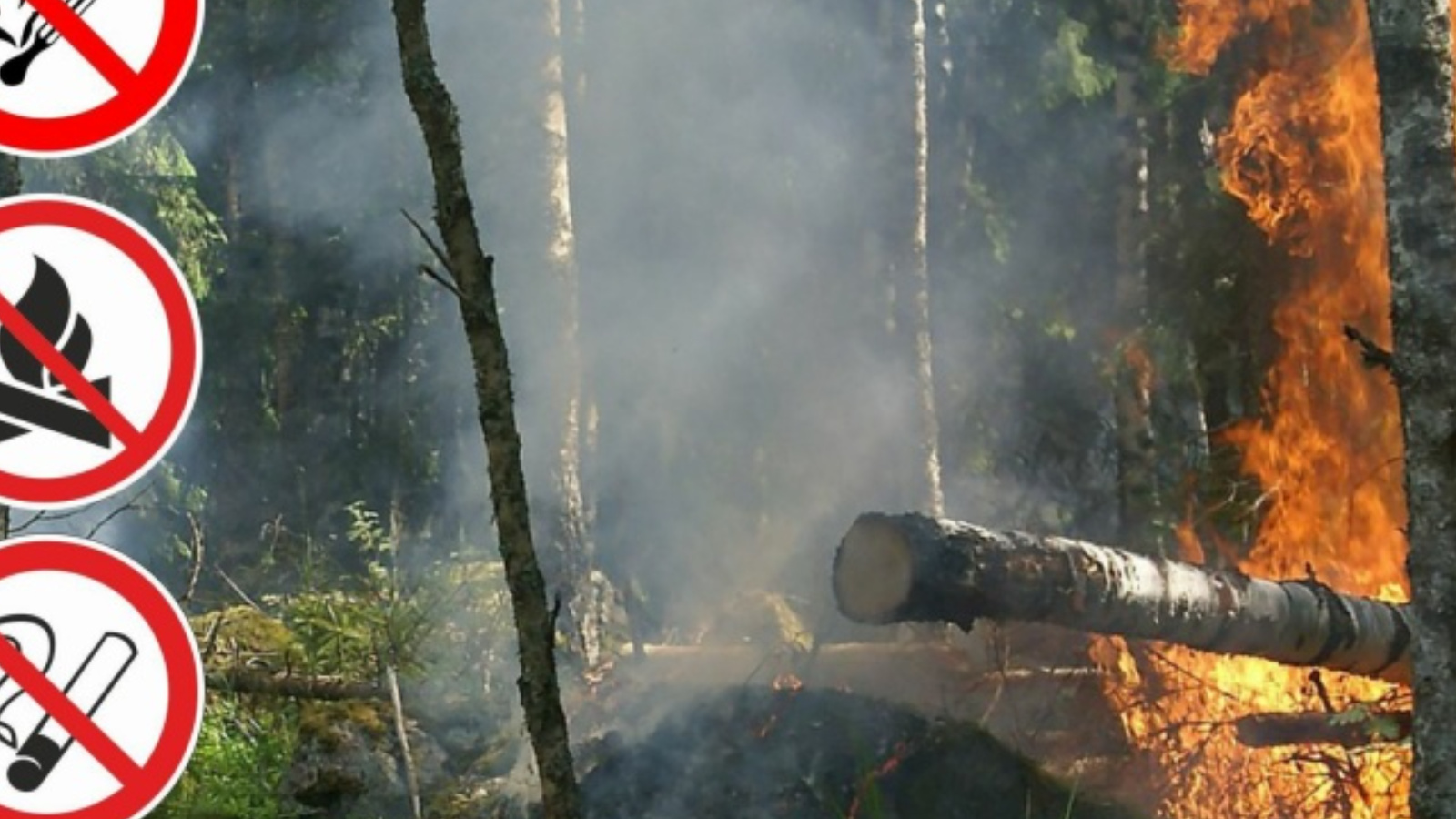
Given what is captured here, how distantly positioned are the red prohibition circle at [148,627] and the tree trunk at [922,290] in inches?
368

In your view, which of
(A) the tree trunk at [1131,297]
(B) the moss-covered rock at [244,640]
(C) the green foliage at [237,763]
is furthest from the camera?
(A) the tree trunk at [1131,297]

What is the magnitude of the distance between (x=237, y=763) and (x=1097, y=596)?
5.83m

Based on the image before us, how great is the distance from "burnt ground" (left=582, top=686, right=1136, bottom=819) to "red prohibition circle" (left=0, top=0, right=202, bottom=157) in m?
4.85

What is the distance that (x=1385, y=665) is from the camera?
826 cm

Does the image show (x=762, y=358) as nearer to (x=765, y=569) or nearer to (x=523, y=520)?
(x=765, y=569)

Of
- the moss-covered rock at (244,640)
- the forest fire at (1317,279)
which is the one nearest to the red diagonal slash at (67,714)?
the moss-covered rock at (244,640)

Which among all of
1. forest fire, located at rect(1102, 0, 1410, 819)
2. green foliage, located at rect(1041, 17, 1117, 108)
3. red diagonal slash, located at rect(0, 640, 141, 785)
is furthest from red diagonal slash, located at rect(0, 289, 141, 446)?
green foliage, located at rect(1041, 17, 1117, 108)

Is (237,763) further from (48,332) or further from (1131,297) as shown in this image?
(1131,297)

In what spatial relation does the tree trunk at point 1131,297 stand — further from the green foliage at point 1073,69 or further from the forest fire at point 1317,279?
the green foliage at point 1073,69

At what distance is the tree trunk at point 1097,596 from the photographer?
7.44 m

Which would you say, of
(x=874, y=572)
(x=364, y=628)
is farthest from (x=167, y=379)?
(x=364, y=628)

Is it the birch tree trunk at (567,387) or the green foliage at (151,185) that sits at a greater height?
the green foliage at (151,185)

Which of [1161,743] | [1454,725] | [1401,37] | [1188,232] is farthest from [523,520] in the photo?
[1188,232]

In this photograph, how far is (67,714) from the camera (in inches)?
184
